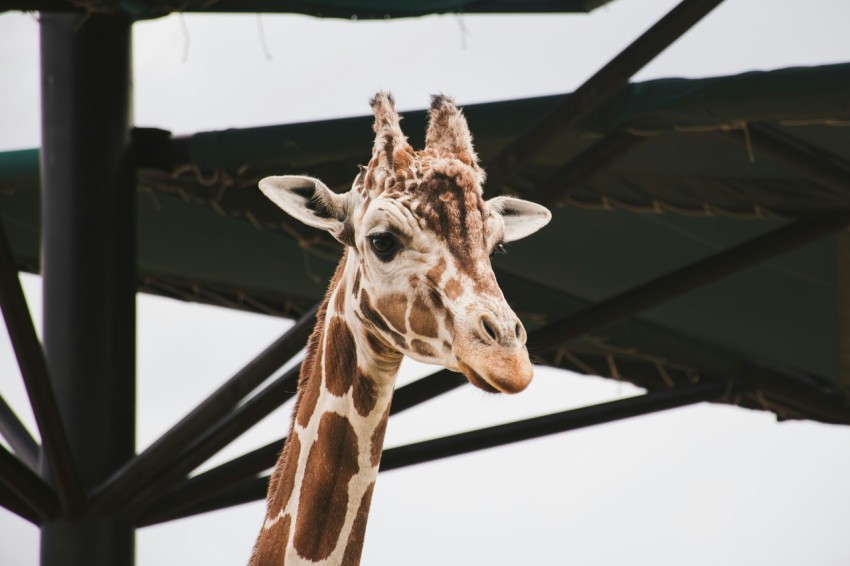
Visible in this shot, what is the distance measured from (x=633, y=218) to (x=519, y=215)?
9.76 ft

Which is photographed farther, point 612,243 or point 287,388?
point 612,243

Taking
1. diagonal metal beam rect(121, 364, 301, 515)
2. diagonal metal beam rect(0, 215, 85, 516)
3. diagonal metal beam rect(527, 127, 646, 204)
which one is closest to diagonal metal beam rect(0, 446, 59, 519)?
diagonal metal beam rect(0, 215, 85, 516)

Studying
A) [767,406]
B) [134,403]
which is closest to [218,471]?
[134,403]

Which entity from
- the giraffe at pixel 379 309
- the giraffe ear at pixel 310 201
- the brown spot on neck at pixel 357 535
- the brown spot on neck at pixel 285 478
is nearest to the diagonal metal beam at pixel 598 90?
the giraffe at pixel 379 309

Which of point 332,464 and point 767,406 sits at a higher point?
point 767,406

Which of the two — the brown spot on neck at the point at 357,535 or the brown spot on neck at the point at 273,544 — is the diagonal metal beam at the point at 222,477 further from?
the brown spot on neck at the point at 357,535

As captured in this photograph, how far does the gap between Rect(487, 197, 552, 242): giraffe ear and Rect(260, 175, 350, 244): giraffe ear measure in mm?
537

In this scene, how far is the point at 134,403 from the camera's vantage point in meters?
7.39

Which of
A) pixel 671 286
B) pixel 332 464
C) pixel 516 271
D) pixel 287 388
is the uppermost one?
pixel 516 271

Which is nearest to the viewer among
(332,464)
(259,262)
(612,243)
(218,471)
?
(332,464)

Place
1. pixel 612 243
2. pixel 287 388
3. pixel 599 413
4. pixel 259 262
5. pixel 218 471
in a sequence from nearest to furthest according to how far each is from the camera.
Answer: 1. pixel 287 388
2. pixel 218 471
3. pixel 599 413
4. pixel 612 243
5. pixel 259 262

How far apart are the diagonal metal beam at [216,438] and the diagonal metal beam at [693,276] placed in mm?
1222

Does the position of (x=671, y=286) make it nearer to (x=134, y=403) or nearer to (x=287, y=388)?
(x=287, y=388)

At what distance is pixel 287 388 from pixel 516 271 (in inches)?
98.2
